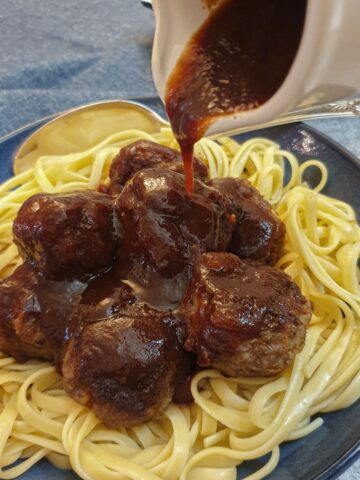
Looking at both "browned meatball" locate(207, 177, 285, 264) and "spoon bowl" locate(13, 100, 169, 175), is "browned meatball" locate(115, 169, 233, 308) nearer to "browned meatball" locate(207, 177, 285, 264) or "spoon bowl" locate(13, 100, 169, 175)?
"browned meatball" locate(207, 177, 285, 264)

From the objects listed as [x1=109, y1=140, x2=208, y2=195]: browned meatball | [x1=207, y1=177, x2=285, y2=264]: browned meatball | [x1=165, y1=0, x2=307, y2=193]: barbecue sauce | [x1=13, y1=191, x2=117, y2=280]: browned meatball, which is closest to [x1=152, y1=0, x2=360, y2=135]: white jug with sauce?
[x1=165, y1=0, x2=307, y2=193]: barbecue sauce

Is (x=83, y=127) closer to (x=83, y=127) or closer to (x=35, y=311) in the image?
(x=83, y=127)

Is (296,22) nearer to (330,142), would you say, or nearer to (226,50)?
(226,50)

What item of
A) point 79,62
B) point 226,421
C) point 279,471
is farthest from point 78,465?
point 79,62

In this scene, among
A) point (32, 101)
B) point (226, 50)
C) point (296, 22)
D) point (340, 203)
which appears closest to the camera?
point (296, 22)

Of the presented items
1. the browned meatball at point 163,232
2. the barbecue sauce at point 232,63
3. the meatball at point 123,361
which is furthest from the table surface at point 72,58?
the meatball at point 123,361

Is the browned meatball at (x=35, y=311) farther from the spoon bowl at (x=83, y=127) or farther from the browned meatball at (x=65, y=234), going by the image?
the spoon bowl at (x=83, y=127)
